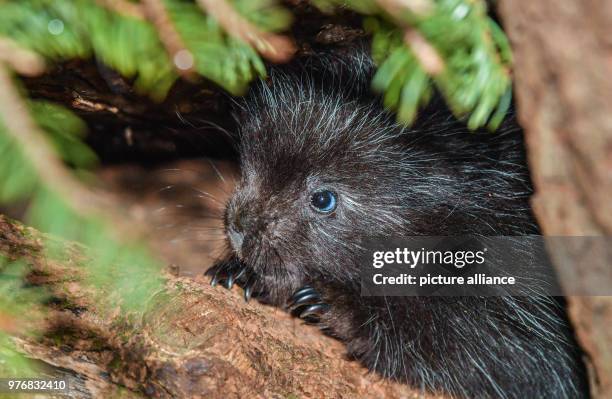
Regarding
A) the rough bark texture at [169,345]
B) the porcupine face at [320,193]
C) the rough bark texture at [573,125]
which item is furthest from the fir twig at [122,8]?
the porcupine face at [320,193]

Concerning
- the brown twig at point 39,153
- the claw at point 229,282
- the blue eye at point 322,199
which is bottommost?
the brown twig at point 39,153

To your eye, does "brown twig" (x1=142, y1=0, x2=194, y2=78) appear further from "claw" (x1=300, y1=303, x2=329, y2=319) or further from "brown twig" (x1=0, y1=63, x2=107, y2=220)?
"claw" (x1=300, y1=303, x2=329, y2=319)

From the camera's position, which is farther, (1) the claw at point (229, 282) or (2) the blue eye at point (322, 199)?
(1) the claw at point (229, 282)

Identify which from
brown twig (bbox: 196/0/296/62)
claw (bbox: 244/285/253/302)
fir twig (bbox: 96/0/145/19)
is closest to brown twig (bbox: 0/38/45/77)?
fir twig (bbox: 96/0/145/19)

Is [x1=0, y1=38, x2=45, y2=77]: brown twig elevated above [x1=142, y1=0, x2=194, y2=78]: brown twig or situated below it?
below

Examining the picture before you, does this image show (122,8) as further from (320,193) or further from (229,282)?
(229,282)

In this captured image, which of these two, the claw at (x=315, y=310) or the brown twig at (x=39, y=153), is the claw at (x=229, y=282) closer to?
the claw at (x=315, y=310)
